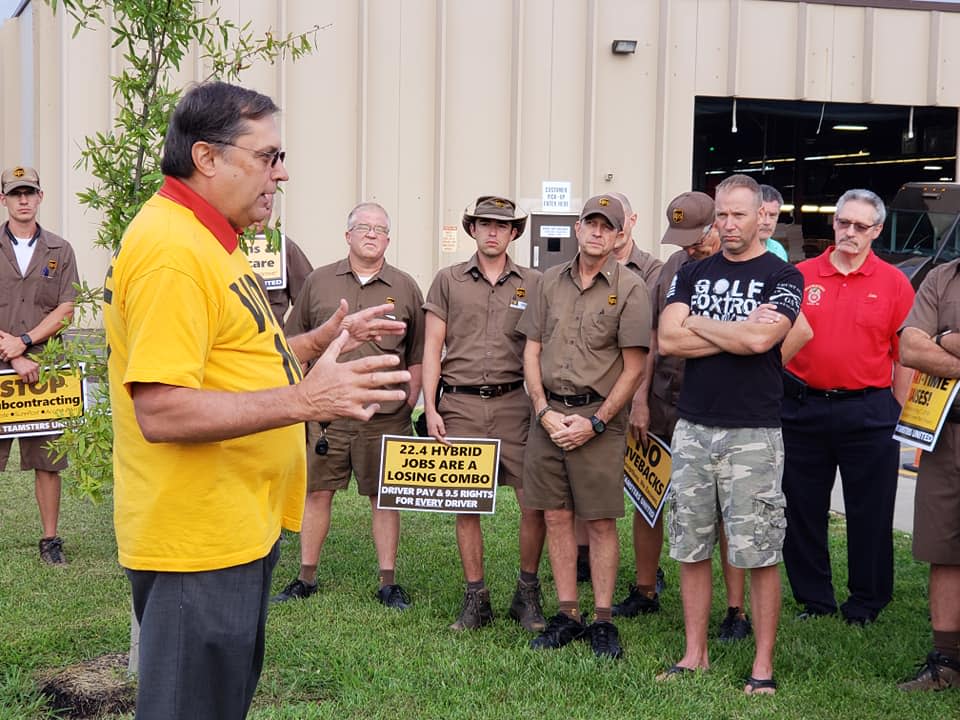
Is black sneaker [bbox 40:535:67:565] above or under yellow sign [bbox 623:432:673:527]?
under

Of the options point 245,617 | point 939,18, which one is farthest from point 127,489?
point 939,18

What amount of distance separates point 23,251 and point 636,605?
Result: 4.53 m

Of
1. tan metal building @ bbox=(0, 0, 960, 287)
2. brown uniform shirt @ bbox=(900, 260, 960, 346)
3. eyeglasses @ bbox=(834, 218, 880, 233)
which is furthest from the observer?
tan metal building @ bbox=(0, 0, 960, 287)

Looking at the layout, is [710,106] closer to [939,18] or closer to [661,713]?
[939,18]

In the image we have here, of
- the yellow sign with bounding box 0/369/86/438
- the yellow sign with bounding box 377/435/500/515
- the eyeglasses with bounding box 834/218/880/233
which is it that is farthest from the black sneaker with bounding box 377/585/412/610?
the eyeglasses with bounding box 834/218/880/233

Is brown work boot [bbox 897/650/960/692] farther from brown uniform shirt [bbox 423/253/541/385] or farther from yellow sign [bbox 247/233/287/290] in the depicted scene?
yellow sign [bbox 247/233/287/290]

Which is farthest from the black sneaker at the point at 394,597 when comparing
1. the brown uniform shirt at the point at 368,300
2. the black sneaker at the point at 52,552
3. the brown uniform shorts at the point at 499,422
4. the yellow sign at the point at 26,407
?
the yellow sign at the point at 26,407

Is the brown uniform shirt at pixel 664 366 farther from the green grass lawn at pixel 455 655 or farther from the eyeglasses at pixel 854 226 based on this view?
the green grass lawn at pixel 455 655

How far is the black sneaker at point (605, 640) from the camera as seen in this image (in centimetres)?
561

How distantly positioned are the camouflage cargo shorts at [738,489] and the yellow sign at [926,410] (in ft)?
2.27

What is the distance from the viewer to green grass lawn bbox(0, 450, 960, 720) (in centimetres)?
490

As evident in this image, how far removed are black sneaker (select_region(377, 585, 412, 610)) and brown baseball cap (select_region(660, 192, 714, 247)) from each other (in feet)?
8.39

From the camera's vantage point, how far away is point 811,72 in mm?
17250

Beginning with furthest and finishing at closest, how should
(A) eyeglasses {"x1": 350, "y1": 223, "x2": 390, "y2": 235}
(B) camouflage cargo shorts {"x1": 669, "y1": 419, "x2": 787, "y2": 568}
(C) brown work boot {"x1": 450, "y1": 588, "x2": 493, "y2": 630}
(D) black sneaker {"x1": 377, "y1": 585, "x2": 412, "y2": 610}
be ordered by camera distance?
(A) eyeglasses {"x1": 350, "y1": 223, "x2": 390, "y2": 235}
(D) black sneaker {"x1": 377, "y1": 585, "x2": 412, "y2": 610}
(C) brown work boot {"x1": 450, "y1": 588, "x2": 493, "y2": 630}
(B) camouflage cargo shorts {"x1": 669, "y1": 419, "x2": 787, "y2": 568}
